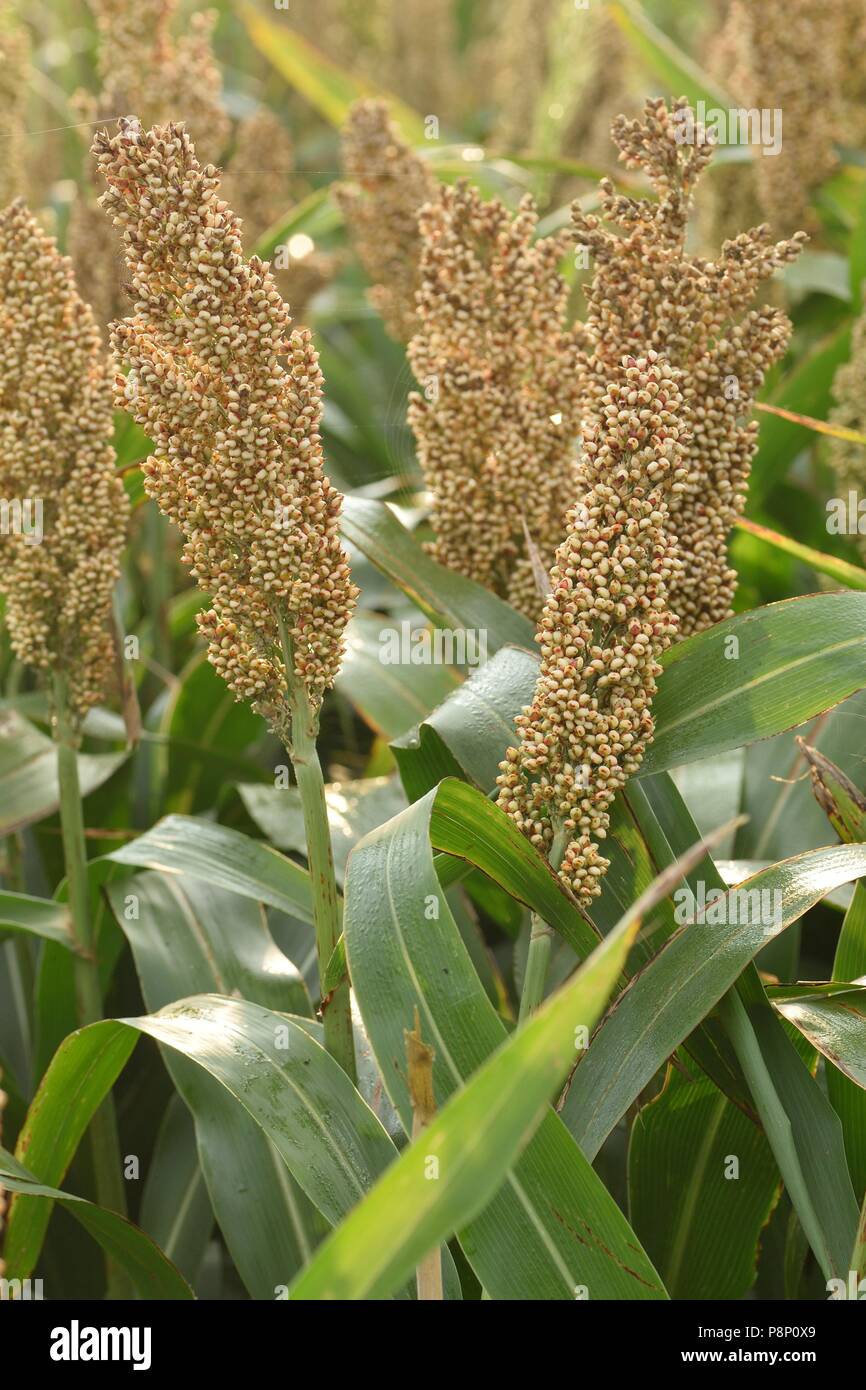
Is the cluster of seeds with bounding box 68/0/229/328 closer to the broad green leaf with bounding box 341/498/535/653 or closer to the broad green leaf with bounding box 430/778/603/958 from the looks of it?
the broad green leaf with bounding box 341/498/535/653

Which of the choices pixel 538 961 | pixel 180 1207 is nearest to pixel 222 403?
pixel 538 961

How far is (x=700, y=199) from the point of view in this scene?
350 cm

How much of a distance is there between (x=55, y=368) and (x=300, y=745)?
28.2 inches

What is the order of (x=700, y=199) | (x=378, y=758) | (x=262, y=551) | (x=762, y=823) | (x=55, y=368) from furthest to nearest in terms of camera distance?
(x=700, y=199)
(x=378, y=758)
(x=762, y=823)
(x=55, y=368)
(x=262, y=551)

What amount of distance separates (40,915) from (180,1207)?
50cm

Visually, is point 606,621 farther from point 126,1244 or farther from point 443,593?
point 126,1244

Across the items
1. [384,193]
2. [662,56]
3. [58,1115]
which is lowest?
[58,1115]

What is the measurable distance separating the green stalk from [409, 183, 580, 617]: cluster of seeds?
52 cm

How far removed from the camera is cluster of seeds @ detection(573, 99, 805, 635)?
1.54 meters

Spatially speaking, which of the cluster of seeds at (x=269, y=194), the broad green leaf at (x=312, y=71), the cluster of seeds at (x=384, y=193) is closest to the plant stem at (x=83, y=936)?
the cluster of seeds at (x=384, y=193)

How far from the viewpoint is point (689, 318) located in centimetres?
157

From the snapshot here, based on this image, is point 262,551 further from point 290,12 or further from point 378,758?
point 290,12
